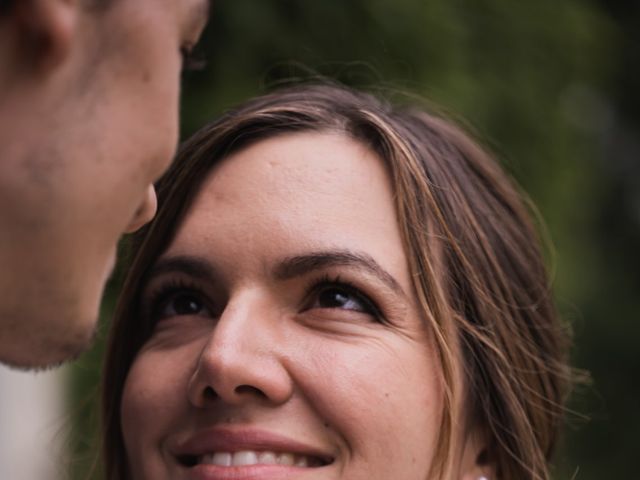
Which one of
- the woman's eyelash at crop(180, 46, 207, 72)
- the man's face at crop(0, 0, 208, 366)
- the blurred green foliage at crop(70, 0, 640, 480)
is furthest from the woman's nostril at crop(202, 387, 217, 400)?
the blurred green foliage at crop(70, 0, 640, 480)

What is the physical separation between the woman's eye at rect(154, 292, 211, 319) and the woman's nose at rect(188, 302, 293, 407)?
22 cm

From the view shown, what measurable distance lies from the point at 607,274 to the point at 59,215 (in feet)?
32.2

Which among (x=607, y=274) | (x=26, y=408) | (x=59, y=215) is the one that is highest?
(x=59, y=215)

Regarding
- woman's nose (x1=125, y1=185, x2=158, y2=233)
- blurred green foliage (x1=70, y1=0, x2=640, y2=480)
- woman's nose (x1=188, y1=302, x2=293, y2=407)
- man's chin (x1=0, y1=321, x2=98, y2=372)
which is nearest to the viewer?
man's chin (x1=0, y1=321, x2=98, y2=372)

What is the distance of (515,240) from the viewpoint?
3.45m

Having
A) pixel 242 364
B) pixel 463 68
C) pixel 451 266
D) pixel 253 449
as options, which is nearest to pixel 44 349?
pixel 242 364

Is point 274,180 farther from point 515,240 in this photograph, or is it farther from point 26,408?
point 26,408

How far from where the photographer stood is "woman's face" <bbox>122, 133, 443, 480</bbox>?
2.82 meters

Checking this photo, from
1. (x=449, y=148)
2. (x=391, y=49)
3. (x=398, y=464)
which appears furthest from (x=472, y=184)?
(x=391, y=49)

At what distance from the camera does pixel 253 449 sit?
2809 mm

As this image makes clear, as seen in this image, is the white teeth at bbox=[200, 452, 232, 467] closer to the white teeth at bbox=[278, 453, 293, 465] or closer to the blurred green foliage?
the white teeth at bbox=[278, 453, 293, 465]

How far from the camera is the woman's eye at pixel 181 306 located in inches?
122

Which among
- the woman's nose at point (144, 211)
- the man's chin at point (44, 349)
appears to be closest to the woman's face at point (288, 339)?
the woman's nose at point (144, 211)

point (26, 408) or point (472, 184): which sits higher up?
point (472, 184)
